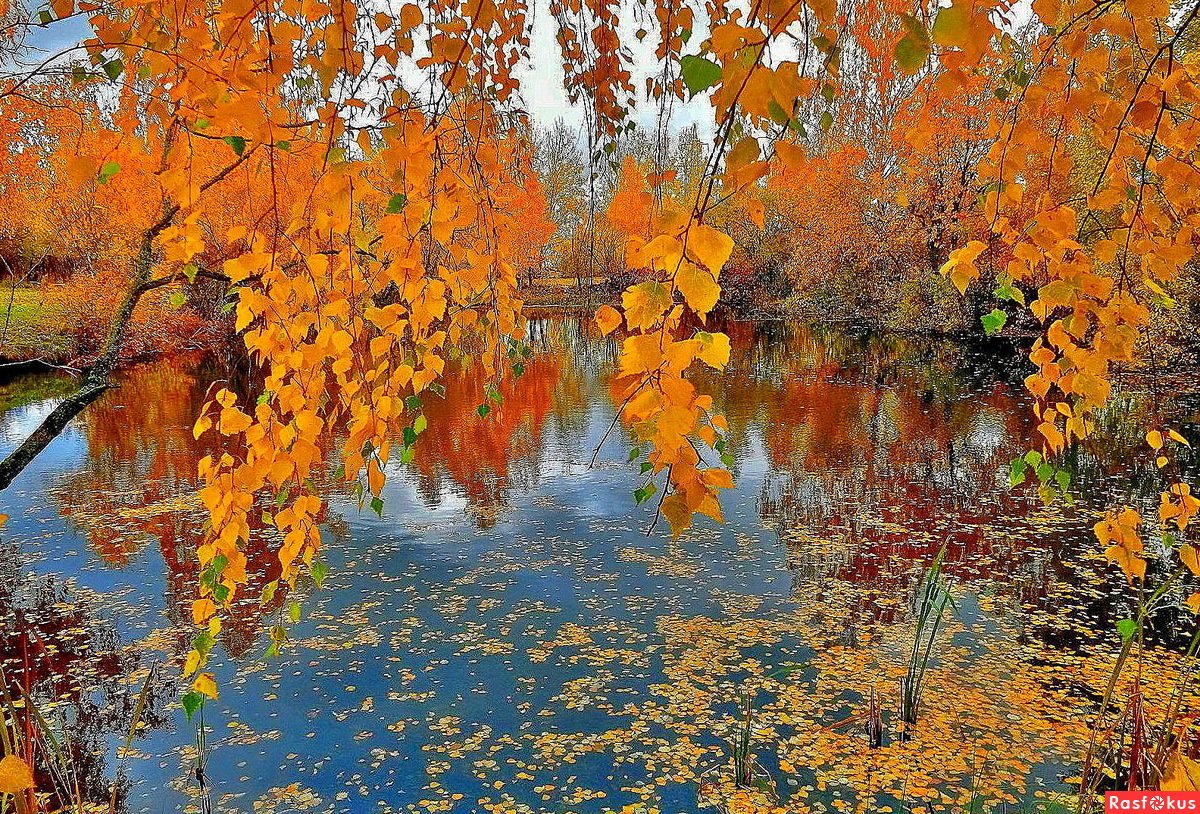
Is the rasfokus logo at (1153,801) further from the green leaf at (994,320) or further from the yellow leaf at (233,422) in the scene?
the yellow leaf at (233,422)

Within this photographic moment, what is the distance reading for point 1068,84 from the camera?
1.15 metres

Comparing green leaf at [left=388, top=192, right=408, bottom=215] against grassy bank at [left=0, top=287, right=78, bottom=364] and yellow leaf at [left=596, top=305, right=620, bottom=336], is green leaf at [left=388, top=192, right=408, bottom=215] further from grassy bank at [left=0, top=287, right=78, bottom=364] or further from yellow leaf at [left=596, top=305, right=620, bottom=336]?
grassy bank at [left=0, top=287, right=78, bottom=364]

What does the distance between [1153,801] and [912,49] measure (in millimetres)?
1646

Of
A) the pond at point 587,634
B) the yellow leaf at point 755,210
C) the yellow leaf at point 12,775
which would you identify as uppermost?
the yellow leaf at point 755,210

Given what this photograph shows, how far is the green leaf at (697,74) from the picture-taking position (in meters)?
0.55

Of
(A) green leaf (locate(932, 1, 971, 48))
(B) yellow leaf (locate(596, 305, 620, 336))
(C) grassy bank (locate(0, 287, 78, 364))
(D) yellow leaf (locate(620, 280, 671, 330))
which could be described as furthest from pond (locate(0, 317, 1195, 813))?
(C) grassy bank (locate(0, 287, 78, 364))

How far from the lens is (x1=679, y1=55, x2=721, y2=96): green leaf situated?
55cm

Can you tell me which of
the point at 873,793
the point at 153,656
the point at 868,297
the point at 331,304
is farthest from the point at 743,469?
the point at 868,297

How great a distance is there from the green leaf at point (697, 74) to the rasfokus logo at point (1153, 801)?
47.1 inches

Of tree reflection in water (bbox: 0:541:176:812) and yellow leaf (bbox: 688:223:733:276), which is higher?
yellow leaf (bbox: 688:223:733:276)

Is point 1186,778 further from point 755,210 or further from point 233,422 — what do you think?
point 233,422

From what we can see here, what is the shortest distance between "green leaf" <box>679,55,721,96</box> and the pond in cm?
136

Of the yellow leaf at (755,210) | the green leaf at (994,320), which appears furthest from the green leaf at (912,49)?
the green leaf at (994,320)

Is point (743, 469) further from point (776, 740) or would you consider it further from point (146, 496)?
point (146, 496)
